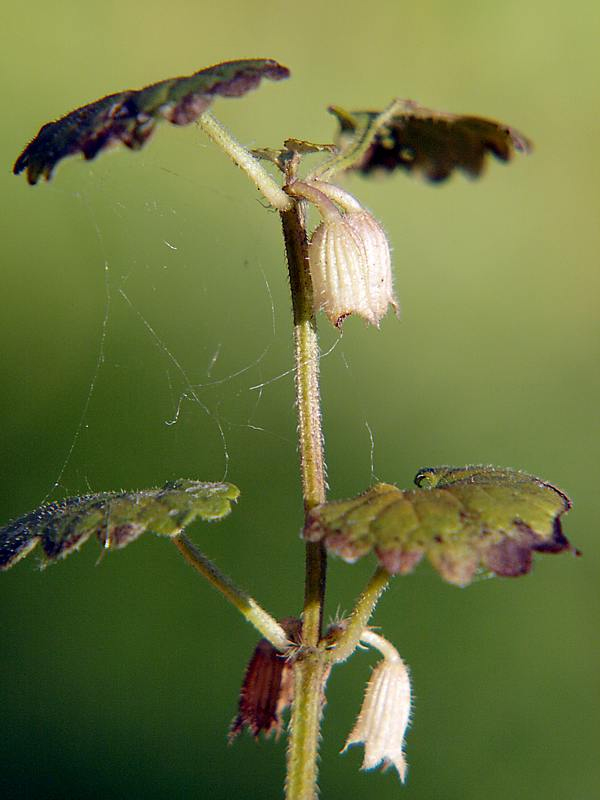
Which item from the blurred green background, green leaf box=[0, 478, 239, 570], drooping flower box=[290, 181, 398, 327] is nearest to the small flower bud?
green leaf box=[0, 478, 239, 570]

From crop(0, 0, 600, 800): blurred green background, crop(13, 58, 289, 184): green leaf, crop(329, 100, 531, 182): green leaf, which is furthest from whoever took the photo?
crop(0, 0, 600, 800): blurred green background

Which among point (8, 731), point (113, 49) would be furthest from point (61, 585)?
point (113, 49)

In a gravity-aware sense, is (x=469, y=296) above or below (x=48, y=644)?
above

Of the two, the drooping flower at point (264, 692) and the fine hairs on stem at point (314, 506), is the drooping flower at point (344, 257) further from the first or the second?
the drooping flower at point (264, 692)

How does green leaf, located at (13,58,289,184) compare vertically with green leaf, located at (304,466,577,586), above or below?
above

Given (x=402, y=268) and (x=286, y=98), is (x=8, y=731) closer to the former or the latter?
(x=402, y=268)

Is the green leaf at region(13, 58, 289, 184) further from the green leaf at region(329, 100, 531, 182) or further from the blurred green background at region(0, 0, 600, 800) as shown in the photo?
the blurred green background at region(0, 0, 600, 800)
